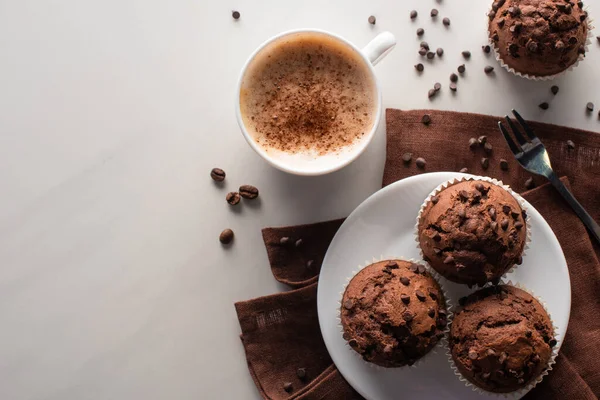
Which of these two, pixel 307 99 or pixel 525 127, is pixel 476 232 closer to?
pixel 525 127

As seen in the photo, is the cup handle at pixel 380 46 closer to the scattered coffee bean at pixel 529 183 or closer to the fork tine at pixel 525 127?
the fork tine at pixel 525 127

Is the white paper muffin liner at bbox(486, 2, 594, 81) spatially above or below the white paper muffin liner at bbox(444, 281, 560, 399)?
above

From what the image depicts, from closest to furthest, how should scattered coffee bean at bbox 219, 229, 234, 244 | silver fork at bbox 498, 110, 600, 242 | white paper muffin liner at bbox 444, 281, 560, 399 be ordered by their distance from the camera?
white paper muffin liner at bbox 444, 281, 560, 399 < silver fork at bbox 498, 110, 600, 242 < scattered coffee bean at bbox 219, 229, 234, 244

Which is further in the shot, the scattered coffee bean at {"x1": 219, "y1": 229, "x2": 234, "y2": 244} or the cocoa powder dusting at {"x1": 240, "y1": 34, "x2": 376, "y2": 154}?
the scattered coffee bean at {"x1": 219, "y1": 229, "x2": 234, "y2": 244}

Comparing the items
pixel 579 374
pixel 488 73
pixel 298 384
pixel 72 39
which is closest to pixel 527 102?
pixel 488 73

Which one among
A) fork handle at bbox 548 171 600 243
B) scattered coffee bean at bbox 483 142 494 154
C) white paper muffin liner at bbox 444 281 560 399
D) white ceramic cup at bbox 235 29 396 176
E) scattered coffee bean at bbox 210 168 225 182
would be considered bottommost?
white paper muffin liner at bbox 444 281 560 399

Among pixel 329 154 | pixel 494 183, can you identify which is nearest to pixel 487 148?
pixel 494 183

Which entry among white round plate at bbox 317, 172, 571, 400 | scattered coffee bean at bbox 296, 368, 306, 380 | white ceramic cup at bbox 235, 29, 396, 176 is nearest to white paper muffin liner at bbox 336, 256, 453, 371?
white round plate at bbox 317, 172, 571, 400

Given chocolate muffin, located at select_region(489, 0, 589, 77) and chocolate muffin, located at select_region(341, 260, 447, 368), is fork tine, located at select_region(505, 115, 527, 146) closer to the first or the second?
chocolate muffin, located at select_region(489, 0, 589, 77)

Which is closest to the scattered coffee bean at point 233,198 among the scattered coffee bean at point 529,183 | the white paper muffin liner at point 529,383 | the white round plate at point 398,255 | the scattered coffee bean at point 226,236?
the scattered coffee bean at point 226,236
